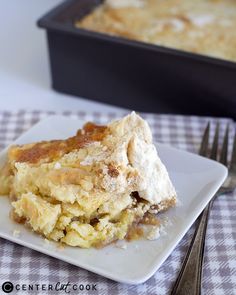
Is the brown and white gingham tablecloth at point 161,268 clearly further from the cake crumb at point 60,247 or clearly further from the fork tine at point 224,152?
the fork tine at point 224,152

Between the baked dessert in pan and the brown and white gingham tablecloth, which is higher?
the baked dessert in pan

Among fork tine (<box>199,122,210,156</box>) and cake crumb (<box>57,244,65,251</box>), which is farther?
fork tine (<box>199,122,210,156</box>)

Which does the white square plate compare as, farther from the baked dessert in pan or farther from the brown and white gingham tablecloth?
the baked dessert in pan

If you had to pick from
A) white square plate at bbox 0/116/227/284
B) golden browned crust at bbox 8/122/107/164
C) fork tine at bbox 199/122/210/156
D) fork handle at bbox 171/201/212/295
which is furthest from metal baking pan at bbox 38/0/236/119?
fork handle at bbox 171/201/212/295

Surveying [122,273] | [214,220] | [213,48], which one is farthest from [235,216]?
[213,48]

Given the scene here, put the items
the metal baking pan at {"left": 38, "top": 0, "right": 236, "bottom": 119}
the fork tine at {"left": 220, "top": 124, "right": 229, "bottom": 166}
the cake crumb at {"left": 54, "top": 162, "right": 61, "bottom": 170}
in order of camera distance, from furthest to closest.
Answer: the metal baking pan at {"left": 38, "top": 0, "right": 236, "bottom": 119}, the fork tine at {"left": 220, "top": 124, "right": 229, "bottom": 166}, the cake crumb at {"left": 54, "top": 162, "right": 61, "bottom": 170}

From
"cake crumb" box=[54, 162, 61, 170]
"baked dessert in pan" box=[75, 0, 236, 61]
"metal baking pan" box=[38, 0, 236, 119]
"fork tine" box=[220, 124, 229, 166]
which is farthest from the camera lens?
"baked dessert in pan" box=[75, 0, 236, 61]

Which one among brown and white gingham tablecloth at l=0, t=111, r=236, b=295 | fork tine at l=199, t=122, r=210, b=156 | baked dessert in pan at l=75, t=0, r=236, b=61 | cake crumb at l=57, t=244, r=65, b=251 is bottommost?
fork tine at l=199, t=122, r=210, b=156
